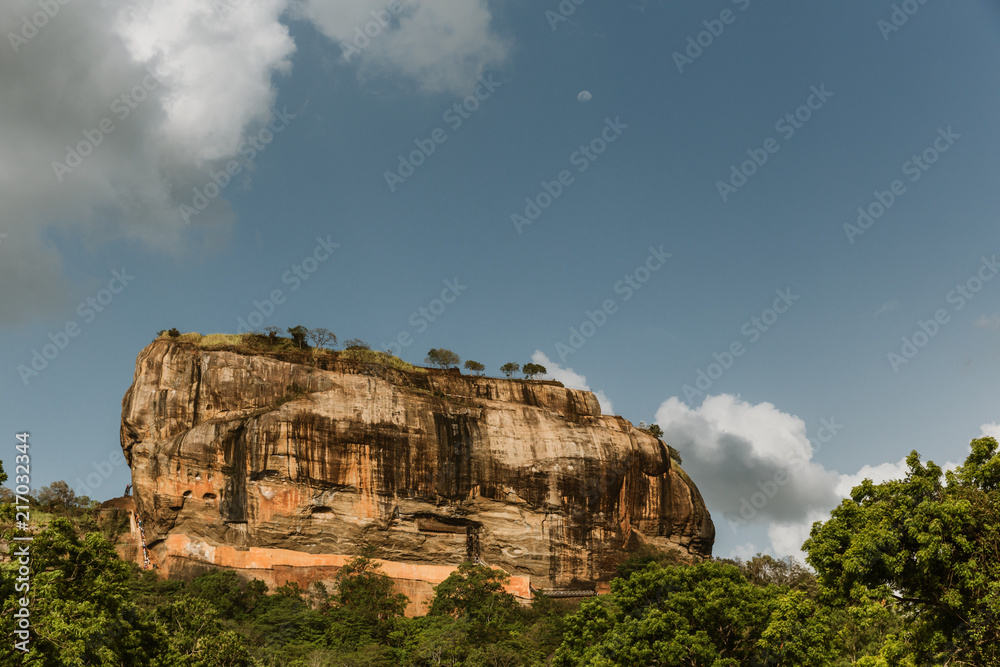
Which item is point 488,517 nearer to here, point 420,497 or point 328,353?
point 420,497

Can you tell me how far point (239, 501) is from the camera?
5138cm

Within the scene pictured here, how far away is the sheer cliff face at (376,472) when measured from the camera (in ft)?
169

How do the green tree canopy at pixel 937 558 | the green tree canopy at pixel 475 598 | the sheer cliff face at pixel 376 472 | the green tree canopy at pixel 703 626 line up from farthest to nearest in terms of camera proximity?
Result: the sheer cliff face at pixel 376 472 < the green tree canopy at pixel 475 598 < the green tree canopy at pixel 703 626 < the green tree canopy at pixel 937 558

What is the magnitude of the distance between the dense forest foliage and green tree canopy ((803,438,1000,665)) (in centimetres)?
3

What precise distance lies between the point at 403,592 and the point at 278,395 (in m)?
16.6

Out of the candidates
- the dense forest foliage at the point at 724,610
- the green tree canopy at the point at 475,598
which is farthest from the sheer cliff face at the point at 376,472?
the dense forest foliage at the point at 724,610

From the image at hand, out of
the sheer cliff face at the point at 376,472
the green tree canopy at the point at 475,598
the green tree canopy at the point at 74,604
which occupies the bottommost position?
the green tree canopy at the point at 74,604

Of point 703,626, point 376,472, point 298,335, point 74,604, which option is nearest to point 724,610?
point 703,626

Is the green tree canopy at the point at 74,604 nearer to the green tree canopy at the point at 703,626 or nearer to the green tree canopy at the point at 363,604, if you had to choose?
the green tree canopy at the point at 703,626

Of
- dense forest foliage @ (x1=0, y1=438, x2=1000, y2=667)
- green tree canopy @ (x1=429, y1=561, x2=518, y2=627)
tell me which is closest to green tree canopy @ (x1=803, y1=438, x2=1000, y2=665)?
dense forest foliage @ (x1=0, y1=438, x2=1000, y2=667)

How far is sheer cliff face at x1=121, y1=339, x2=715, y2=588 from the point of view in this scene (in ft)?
169

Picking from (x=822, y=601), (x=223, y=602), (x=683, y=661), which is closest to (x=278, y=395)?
(x=223, y=602)

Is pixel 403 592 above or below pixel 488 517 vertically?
below

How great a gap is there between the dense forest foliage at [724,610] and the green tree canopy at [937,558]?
0.10 ft
